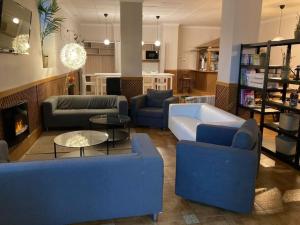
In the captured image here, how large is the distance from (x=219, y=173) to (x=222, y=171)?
0.04m

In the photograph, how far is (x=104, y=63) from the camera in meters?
10.9

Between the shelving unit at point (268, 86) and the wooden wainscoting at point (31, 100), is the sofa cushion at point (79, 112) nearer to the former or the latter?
the wooden wainscoting at point (31, 100)

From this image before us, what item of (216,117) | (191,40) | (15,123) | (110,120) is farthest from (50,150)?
(191,40)

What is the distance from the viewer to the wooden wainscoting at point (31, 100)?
3357 millimetres

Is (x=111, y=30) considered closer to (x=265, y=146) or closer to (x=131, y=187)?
(x=265, y=146)

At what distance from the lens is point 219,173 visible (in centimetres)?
231

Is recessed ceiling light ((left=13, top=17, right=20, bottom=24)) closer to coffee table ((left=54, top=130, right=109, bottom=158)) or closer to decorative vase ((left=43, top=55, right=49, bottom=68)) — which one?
decorative vase ((left=43, top=55, right=49, bottom=68))

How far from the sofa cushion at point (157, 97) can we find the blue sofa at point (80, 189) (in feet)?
11.4

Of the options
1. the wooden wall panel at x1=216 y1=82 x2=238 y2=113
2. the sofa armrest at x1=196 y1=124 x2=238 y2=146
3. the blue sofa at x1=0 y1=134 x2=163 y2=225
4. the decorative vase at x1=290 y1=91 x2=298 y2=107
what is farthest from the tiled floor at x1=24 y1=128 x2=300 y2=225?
the wooden wall panel at x1=216 y1=82 x2=238 y2=113

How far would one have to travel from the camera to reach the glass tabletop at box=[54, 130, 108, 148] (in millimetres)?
3115

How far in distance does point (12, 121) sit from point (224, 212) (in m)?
2.86

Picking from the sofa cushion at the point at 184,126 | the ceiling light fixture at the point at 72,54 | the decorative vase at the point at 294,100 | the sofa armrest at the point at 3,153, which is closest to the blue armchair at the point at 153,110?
the sofa cushion at the point at 184,126

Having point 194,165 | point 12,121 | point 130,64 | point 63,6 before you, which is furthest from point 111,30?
point 194,165

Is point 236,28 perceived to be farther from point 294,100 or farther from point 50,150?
point 50,150
